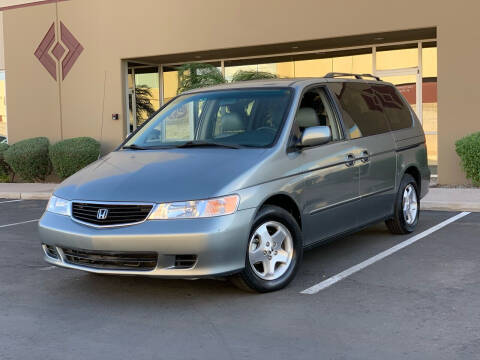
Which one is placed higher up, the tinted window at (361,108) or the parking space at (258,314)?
the tinted window at (361,108)

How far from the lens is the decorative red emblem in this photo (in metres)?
17.2

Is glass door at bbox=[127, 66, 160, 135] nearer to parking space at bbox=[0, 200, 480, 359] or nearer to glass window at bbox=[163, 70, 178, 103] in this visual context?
glass window at bbox=[163, 70, 178, 103]

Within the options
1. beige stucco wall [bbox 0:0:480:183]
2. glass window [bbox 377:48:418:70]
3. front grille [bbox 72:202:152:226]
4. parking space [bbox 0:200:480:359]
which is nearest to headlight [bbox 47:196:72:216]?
front grille [bbox 72:202:152:226]

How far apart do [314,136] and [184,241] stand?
164 cm

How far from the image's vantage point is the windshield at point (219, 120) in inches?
233

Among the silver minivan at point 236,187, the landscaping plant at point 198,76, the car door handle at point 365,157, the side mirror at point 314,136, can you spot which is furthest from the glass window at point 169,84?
the side mirror at point 314,136

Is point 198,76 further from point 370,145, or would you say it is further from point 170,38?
point 370,145

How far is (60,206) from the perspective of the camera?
545 cm

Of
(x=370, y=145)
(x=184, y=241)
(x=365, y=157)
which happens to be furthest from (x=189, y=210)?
(x=370, y=145)

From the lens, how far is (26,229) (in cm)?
934

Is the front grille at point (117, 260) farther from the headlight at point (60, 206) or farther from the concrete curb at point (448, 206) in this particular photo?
the concrete curb at point (448, 206)

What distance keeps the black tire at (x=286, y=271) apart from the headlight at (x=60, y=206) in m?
A: 1.46

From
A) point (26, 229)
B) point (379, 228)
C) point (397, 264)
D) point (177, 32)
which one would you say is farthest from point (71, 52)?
point (397, 264)

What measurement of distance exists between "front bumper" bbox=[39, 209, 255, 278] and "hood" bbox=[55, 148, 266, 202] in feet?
0.72
